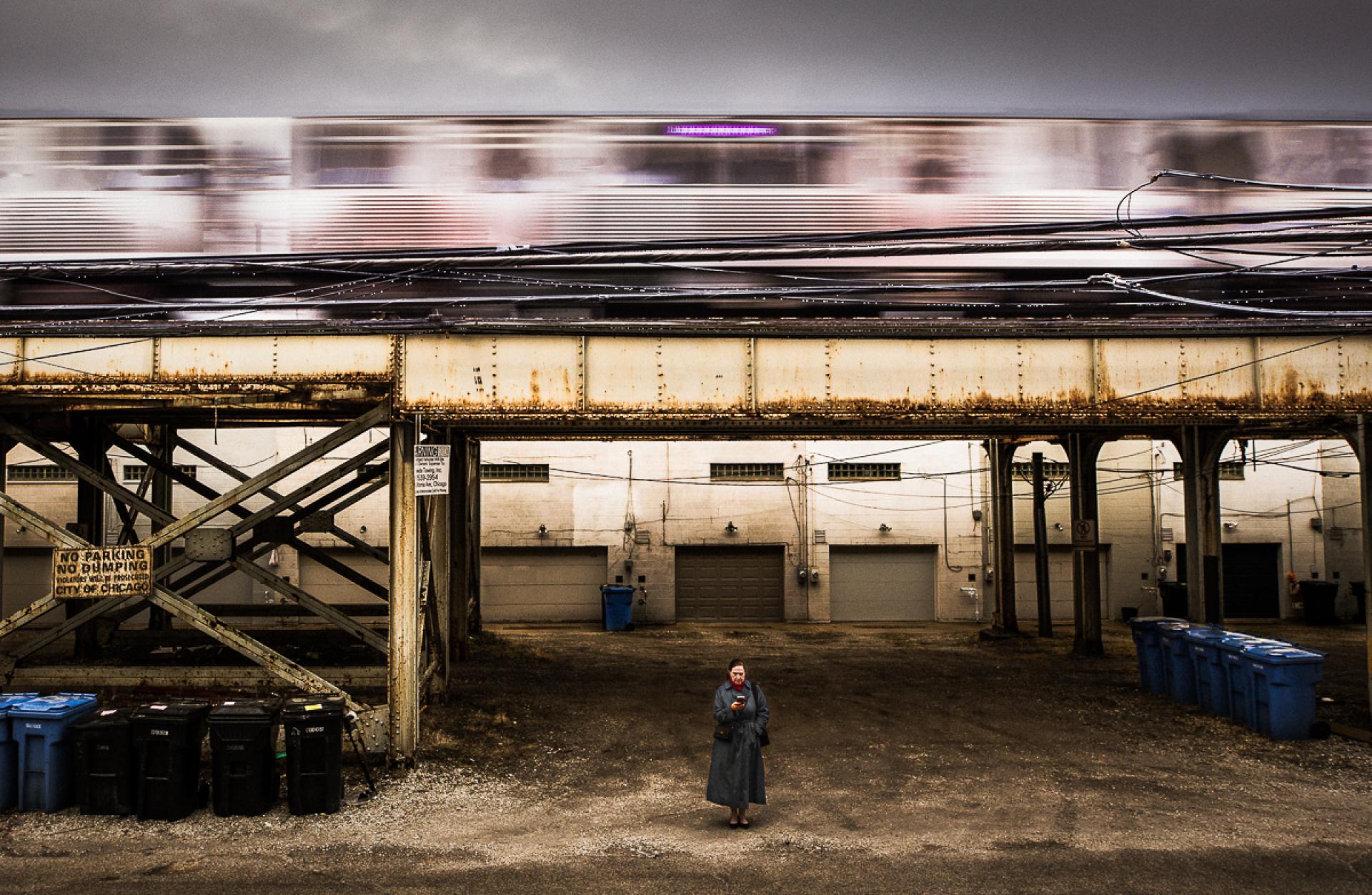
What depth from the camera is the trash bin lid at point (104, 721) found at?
7.96m

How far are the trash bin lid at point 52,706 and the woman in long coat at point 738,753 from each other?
5.85m

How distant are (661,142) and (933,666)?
10859mm

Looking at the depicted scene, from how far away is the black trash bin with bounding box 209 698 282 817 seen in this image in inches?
316

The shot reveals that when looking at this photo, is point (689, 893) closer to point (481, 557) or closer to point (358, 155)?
point (358, 155)

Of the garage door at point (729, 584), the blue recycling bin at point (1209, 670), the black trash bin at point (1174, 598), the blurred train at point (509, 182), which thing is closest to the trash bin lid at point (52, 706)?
the blurred train at point (509, 182)

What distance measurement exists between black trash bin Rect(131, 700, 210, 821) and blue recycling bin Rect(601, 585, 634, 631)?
14145 millimetres

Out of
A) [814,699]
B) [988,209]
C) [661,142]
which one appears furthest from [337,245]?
[814,699]

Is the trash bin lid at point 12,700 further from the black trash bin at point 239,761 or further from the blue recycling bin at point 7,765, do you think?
the black trash bin at point 239,761

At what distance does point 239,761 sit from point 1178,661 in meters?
12.1

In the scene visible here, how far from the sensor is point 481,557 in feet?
77.2

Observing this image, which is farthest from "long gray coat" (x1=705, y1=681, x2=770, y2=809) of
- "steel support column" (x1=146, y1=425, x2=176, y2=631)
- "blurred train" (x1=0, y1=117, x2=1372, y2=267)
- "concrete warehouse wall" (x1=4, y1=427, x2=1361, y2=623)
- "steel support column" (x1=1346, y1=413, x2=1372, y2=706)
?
"concrete warehouse wall" (x1=4, y1=427, x2=1361, y2=623)

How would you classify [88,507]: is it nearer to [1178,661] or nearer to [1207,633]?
[1178,661]

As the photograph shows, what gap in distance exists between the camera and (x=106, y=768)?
797 centimetres

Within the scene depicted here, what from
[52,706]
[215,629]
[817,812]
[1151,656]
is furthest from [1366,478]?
[52,706]
